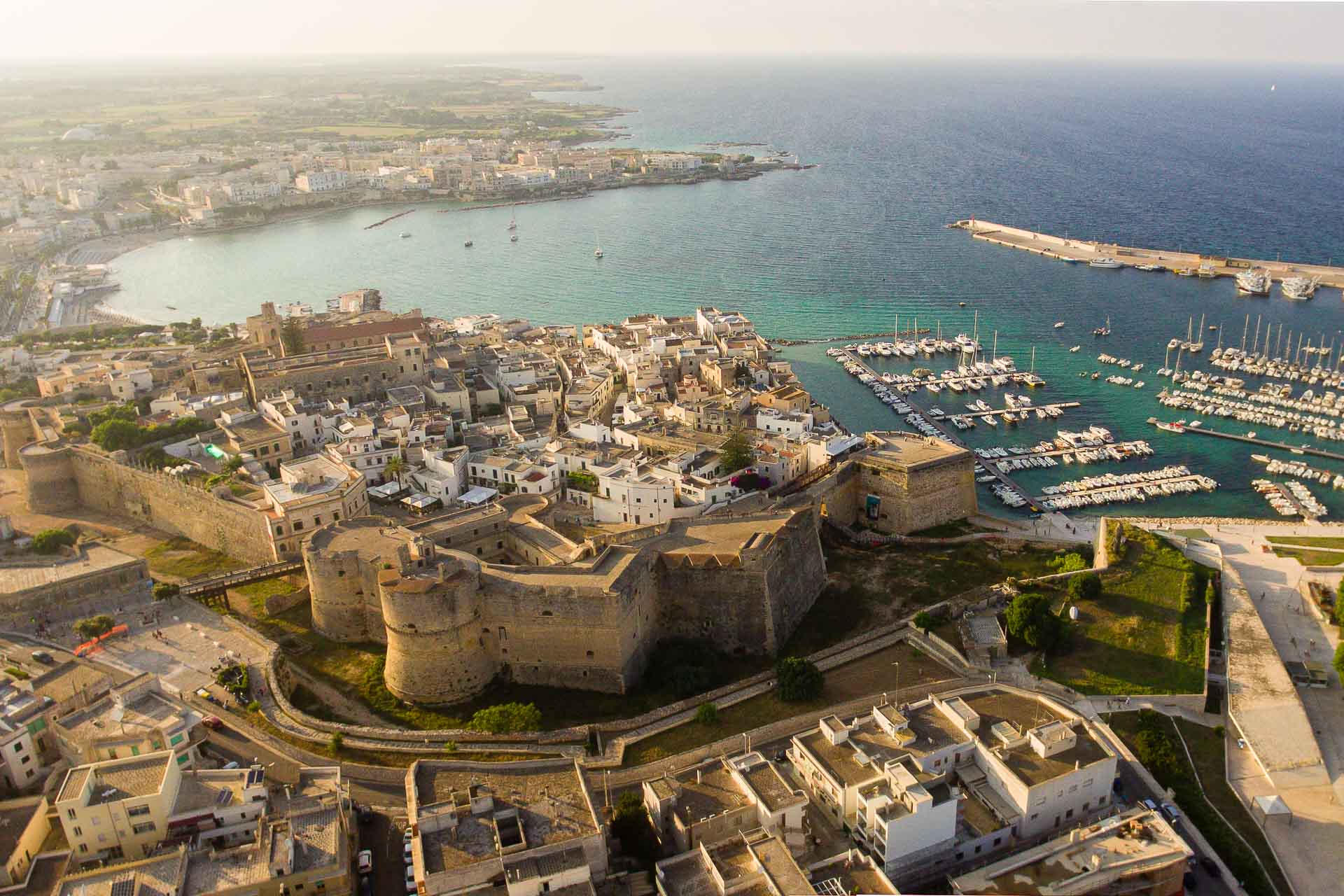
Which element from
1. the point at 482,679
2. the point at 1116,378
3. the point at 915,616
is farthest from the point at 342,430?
the point at 1116,378

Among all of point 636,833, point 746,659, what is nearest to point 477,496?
point 746,659

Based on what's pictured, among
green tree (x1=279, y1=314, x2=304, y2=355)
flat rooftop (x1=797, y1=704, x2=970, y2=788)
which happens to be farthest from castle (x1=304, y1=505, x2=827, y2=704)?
green tree (x1=279, y1=314, x2=304, y2=355)

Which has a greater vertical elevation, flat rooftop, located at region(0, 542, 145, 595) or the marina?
flat rooftop, located at region(0, 542, 145, 595)

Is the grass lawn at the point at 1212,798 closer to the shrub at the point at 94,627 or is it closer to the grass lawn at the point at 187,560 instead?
the shrub at the point at 94,627

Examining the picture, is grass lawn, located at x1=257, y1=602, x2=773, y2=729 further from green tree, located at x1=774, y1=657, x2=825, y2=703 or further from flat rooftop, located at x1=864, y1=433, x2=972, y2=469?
flat rooftop, located at x1=864, y1=433, x2=972, y2=469

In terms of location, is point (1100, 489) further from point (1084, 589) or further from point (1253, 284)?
point (1253, 284)
